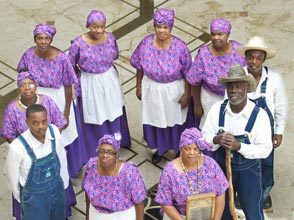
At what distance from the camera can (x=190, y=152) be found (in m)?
6.07

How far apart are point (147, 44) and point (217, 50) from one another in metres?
0.63

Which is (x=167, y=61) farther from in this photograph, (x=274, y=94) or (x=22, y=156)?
(x=22, y=156)

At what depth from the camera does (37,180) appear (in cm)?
643

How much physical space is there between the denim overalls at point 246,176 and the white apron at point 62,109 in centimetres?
141

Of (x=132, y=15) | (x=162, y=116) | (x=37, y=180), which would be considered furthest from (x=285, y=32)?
(x=37, y=180)

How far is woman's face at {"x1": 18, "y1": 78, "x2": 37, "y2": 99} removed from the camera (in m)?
6.59

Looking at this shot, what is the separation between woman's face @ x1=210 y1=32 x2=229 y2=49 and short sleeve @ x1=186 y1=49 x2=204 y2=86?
0.18 metres

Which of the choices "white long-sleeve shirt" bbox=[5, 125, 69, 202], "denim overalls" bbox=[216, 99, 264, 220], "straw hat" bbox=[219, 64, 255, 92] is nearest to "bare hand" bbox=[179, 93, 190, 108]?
"denim overalls" bbox=[216, 99, 264, 220]

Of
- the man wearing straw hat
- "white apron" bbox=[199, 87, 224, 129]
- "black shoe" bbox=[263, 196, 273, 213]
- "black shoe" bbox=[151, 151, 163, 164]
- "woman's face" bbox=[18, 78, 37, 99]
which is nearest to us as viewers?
"woman's face" bbox=[18, 78, 37, 99]

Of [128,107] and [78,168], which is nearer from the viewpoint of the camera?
[78,168]

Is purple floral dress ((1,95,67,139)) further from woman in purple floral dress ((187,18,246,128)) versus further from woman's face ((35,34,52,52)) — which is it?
woman in purple floral dress ((187,18,246,128))

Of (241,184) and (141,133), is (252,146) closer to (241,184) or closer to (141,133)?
(241,184)

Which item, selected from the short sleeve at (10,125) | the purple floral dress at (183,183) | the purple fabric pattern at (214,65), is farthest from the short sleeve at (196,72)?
the short sleeve at (10,125)

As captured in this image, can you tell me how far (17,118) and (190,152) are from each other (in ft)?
4.59
